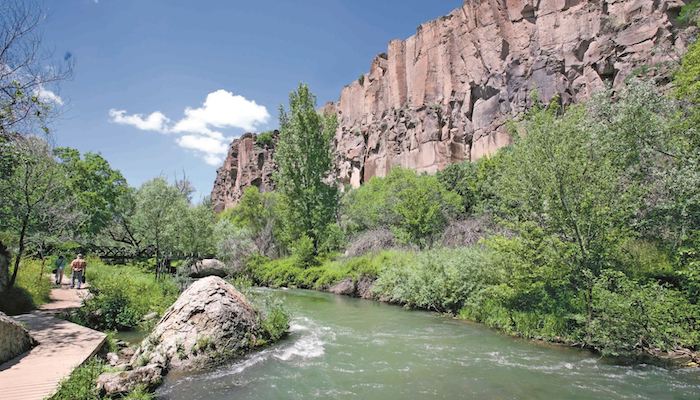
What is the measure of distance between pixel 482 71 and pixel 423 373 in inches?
2016

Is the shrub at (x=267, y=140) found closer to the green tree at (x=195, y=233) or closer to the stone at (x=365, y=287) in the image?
the green tree at (x=195, y=233)

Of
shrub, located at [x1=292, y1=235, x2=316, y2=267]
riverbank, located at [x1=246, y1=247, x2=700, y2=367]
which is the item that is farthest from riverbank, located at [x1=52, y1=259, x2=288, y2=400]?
shrub, located at [x1=292, y1=235, x2=316, y2=267]

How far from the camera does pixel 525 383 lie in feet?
25.9

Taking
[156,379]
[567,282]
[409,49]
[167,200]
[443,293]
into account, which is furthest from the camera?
[409,49]

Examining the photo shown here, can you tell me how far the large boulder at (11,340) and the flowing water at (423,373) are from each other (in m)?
2.71

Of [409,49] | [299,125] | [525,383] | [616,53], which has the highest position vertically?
[409,49]

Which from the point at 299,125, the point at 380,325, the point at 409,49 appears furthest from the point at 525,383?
the point at 409,49

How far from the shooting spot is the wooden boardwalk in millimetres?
6043

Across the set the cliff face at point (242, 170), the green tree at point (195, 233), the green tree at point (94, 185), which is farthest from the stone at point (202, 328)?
the cliff face at point (242, 170)

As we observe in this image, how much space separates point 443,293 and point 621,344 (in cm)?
731

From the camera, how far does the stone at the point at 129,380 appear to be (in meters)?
6.79

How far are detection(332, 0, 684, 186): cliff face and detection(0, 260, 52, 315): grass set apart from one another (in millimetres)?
33864

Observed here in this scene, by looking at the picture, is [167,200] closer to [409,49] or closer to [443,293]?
[443,293]

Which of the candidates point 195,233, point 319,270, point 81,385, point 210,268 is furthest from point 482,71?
point 81,385
